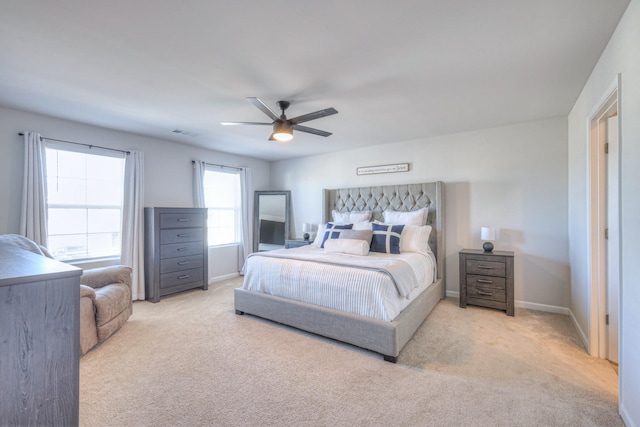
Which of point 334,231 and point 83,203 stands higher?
point 83,203

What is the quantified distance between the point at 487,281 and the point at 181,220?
4491mm

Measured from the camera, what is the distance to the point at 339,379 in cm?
219

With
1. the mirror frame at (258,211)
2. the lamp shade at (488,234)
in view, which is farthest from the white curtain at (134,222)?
the lamp shade at (488,234)

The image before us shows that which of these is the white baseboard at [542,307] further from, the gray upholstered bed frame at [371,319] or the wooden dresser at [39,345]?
the wooden dresser at [39,345]

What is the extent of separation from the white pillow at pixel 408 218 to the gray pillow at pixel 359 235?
63cm

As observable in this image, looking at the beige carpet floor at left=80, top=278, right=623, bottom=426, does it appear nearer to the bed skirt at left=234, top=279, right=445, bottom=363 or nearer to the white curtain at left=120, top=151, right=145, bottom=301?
the bed skirt at left=234, top=279, right=445, bottom=363

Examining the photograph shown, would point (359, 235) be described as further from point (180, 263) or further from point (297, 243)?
point (180, 263)

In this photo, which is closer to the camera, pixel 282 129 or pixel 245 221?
pixel 282 129

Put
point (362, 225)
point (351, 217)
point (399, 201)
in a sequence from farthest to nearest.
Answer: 1. point (351, 217)
2. point (399, 201)
3. point (362, 225)

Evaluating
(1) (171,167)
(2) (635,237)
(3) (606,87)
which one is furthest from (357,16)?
(1) (171,167)

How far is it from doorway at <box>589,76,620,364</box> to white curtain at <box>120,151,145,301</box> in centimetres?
538

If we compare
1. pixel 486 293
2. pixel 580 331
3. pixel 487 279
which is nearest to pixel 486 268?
pixel 487 279

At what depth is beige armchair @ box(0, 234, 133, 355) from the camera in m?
2.56

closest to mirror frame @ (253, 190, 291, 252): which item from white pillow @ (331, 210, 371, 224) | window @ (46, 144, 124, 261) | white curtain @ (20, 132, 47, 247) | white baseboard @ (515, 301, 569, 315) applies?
white pillow @ (331, 210, 371, 224)
